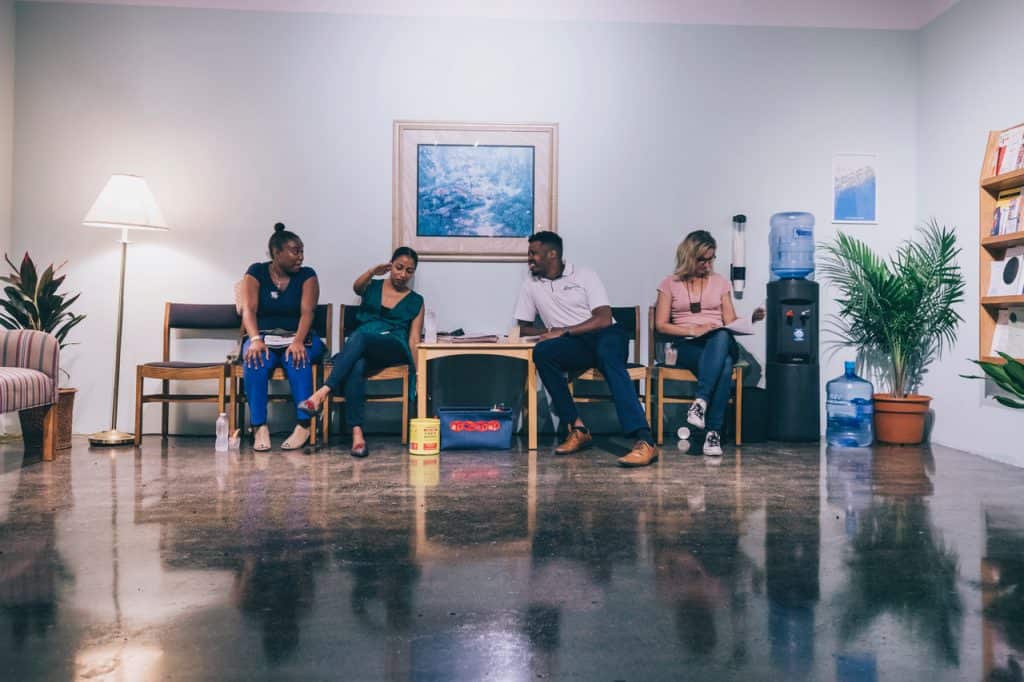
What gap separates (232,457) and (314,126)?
226cm

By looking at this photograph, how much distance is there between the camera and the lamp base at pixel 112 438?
4477 millimetres

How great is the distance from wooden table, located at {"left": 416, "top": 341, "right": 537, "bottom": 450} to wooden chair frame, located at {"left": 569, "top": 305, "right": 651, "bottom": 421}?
0.25 meters

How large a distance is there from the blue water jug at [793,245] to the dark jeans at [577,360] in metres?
1.35

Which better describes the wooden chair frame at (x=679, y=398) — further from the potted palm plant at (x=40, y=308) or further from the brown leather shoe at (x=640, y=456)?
the potted palm plant at (x=40, y=308)

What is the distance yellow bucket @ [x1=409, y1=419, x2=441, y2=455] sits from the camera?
4.11m

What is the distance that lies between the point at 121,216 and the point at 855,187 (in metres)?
4.67

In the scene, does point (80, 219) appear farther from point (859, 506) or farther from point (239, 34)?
point (859, 506)

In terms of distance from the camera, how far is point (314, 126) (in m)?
5.08

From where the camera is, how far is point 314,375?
14.9 ft

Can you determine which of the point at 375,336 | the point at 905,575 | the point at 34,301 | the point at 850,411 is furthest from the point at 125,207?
the point at 850,411

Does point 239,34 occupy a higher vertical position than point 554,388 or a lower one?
higher

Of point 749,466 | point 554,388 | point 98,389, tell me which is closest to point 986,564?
point 749,466

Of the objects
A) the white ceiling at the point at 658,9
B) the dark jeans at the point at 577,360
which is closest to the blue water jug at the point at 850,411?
the dark jeans at the point at 577,360

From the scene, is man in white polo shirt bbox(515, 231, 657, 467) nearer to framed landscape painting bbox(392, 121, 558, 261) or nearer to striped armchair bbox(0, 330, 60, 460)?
framed landscape painting bbox(392, 121, 558, 261)
